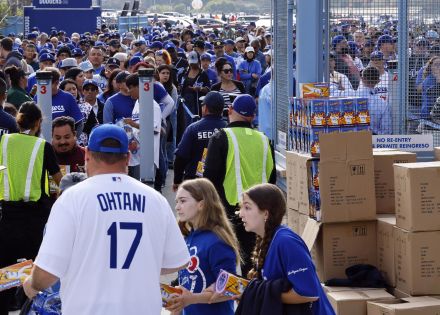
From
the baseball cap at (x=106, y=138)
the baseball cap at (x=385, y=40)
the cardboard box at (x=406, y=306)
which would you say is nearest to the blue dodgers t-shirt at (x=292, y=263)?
the baseball cap at (x=106, y=138)

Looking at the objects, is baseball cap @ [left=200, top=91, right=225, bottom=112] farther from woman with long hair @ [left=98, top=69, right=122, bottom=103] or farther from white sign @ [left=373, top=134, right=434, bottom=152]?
woman with long hair @ [left=98, top=69, right=122, bottom=103]

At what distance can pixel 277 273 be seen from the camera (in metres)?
5.38

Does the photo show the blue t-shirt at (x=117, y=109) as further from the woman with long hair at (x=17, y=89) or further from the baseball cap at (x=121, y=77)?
the woman with long hair at (x=17, y=89)

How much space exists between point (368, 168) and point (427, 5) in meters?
2.66

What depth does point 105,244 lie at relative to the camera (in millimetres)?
4852

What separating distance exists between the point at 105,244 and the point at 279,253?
37.1 inches

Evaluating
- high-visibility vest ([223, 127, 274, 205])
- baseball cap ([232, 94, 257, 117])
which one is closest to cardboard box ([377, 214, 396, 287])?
high-visibility vest ([223, 127, 274, 205])

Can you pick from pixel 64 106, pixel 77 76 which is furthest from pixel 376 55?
pixel 77 76

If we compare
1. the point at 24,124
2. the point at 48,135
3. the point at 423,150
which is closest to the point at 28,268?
the point at 24,124

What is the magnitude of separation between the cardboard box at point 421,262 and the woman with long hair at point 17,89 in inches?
239

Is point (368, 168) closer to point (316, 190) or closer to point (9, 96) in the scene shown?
point (316, 190)

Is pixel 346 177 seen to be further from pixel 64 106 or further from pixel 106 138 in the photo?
pixel 64 106

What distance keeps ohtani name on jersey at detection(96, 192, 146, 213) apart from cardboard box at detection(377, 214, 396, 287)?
3049mm

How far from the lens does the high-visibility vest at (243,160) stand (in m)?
8.24
